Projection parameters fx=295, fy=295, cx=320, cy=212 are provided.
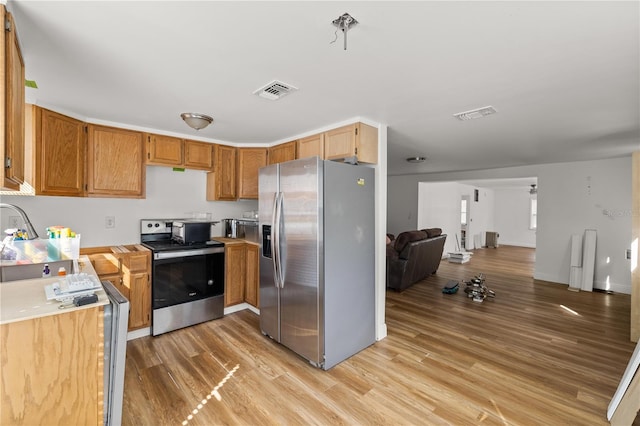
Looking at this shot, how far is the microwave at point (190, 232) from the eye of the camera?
3.43 m

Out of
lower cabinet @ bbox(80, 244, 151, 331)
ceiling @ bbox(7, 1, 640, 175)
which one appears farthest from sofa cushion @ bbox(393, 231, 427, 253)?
lower cabinet @ bbox(80, 244, 151, 331)

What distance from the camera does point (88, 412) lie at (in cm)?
140

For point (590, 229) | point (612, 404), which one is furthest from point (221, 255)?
point (590, 229)

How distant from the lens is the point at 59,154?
2.70 metres

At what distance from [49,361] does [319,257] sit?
1695 millimetres

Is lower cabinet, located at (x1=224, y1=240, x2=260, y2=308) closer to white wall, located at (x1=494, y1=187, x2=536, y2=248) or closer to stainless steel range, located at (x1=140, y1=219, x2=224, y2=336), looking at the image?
stainless steel range, located at (x1=140, y1=219, x2=224, y2=336)

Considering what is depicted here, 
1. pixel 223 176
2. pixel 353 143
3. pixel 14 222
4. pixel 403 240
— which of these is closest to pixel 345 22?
pixel 353 143

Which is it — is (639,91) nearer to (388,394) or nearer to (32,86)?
(388,394)

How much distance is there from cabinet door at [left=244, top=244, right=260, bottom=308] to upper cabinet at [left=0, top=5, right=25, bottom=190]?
2.49 m

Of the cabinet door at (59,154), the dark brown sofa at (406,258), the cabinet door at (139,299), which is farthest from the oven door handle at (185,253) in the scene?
the dark brown sofa at (406,258)

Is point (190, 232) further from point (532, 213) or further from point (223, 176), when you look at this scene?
point (532, 213)

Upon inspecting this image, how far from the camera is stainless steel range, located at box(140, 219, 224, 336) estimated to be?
3.13 meters

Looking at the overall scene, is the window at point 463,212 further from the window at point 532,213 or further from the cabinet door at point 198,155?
the cabinet door at point 198,155

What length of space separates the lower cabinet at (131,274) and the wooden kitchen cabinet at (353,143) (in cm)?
220
